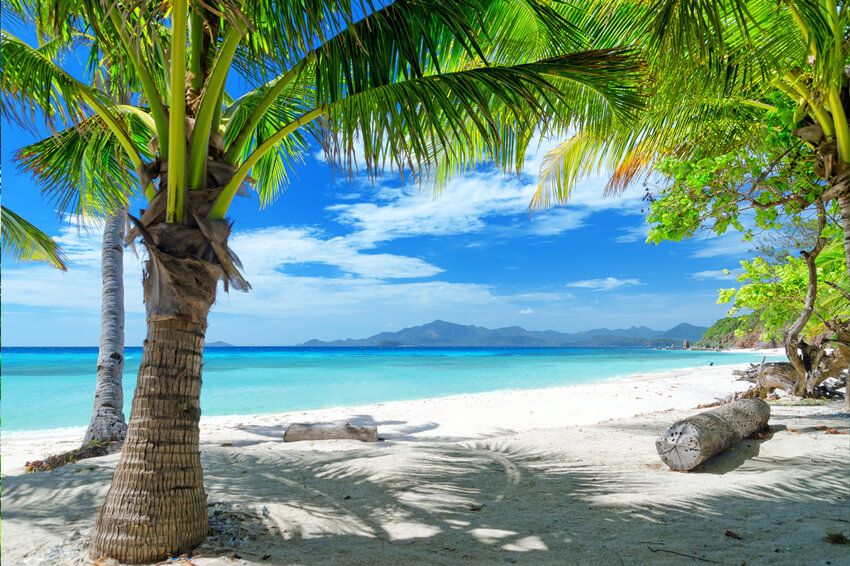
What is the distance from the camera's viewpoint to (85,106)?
353 cm

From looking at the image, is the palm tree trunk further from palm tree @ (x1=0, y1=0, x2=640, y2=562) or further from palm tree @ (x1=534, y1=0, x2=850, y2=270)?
palm tree @ (x1=534, y1=0, x2=850, y2=270)

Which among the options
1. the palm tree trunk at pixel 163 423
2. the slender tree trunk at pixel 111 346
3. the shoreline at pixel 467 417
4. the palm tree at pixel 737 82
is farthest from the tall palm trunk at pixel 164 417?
the slender tree trunk at pixel 111 346

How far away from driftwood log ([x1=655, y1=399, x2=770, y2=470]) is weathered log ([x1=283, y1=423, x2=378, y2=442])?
3754 millimetres

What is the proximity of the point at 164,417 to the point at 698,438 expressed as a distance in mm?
4594

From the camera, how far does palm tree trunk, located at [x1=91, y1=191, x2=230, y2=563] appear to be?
8.96ft

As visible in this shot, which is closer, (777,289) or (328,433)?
(328,433)

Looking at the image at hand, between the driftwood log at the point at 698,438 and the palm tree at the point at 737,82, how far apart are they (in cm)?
199

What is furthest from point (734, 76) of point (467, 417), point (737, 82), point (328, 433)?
point (467, 417)

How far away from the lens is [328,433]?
6.70 metres

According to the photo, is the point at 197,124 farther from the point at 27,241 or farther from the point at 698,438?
the point at 27,241

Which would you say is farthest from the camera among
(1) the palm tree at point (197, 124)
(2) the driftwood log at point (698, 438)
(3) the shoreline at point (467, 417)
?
(3) the shoreline at point (467, 417)

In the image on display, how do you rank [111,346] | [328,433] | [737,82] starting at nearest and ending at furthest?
[737,82] → [328,433] → [111,346]

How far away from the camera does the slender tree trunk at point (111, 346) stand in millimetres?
6723

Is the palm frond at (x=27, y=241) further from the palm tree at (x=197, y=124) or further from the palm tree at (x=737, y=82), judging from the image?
the palm tree at (x=737, y=82)
